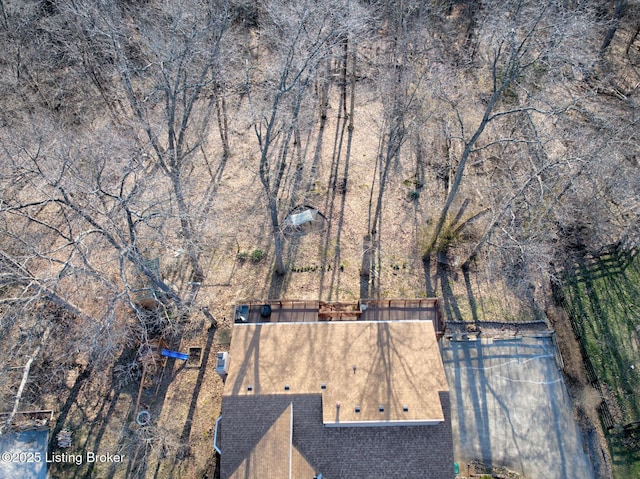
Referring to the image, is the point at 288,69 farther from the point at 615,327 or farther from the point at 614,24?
the point at 614,24

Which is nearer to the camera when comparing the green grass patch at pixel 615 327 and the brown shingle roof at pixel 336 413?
the brown shingle roof at pixel 336 413

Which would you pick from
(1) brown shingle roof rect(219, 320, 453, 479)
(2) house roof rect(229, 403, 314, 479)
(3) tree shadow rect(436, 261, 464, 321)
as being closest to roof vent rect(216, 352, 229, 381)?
(1) brown shingle roof rect(219, 320, 453, 479)

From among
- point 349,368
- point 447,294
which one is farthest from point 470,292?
point 349,368

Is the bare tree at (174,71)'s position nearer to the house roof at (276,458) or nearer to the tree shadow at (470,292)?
the house roof at (276,458)

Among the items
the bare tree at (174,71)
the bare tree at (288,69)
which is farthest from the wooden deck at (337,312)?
the bare tree at (174,71)

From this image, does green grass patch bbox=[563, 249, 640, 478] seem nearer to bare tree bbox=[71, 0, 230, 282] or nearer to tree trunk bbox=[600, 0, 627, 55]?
bare tree bbox=[71, 0, 230, 282]

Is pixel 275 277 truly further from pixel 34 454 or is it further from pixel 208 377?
pixel 34 454

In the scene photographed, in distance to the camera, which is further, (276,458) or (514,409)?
(514,409)

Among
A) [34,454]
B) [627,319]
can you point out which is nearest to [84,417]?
[34,454]
